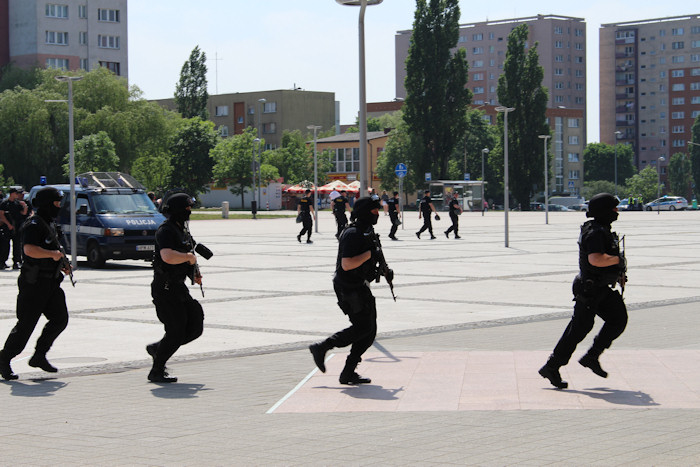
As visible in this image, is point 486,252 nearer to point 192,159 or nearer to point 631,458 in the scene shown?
point 631,458

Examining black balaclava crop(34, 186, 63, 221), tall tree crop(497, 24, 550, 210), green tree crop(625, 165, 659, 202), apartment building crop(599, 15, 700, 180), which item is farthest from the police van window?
apartment building crop(599, 15, 700, 180)

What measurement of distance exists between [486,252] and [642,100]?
15274 centimetres

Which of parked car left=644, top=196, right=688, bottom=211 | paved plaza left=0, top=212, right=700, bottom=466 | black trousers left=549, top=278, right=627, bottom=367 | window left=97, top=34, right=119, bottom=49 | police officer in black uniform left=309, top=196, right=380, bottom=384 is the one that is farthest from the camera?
window left=97, top=34, right=119, bottom=49

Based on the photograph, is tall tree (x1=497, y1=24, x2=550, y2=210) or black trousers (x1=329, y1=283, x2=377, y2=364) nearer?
black trousers (x1=329, y1=283, x2=377, y2=364)

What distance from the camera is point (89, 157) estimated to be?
64.0 meters

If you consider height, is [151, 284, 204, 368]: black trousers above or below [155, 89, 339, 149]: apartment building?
below

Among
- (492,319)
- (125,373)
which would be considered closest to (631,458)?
(125,373)

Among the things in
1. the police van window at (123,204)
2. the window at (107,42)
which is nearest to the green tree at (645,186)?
the window at (107,42)

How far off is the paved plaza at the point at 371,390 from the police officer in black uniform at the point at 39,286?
26 cm

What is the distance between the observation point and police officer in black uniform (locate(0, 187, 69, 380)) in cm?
855

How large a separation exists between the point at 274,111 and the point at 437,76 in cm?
5909

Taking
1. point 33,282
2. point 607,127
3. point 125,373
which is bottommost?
point 125,373

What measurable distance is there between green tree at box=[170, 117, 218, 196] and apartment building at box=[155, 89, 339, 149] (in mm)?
40006

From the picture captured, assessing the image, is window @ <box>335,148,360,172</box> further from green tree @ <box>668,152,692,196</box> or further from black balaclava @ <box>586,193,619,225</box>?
black balaclava @ <box>586,193,619,225</box>
